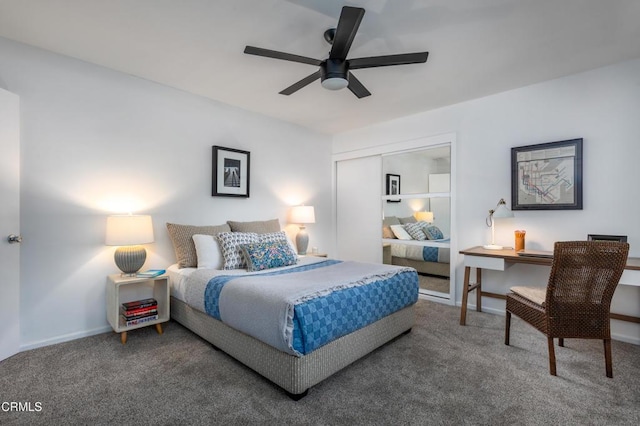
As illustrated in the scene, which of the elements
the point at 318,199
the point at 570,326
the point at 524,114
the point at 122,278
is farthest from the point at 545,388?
the point at 318,199

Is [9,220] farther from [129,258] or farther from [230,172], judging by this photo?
[230,172]

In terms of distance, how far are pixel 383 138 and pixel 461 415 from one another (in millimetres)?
3557

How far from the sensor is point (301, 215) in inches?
169

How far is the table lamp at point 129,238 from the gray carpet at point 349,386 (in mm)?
676

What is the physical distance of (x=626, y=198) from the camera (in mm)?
2723

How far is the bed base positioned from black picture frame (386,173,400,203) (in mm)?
1988

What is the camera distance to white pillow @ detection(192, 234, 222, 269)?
9.78 ft

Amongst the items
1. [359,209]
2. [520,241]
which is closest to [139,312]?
[359,209]

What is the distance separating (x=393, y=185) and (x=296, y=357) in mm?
3142

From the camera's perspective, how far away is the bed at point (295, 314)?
1.83 m

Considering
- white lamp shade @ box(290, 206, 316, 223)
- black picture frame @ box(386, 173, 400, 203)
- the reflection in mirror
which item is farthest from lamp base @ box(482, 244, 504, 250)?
white lamp shade @ box(290, 206, 316, 223)

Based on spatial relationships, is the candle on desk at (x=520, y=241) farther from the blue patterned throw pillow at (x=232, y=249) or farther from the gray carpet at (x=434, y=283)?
the blue patterned throw pillow at (x=232, y=249)

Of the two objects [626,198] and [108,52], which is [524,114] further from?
[108,52]

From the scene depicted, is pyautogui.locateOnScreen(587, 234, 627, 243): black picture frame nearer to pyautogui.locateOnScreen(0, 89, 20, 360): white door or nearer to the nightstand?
the nightstand
